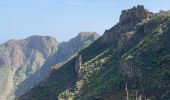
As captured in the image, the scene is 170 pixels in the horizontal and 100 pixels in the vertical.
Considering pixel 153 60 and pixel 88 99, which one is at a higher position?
pixel 153 60

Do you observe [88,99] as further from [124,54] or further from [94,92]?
[124,54]

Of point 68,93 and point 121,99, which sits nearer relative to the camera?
point 121,99

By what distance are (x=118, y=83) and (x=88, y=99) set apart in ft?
37.6

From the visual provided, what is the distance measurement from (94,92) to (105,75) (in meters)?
14.6

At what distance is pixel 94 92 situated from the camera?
600 ft

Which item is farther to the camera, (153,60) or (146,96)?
(153,60)

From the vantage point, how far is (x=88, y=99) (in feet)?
593

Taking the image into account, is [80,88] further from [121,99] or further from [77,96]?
[121,99]

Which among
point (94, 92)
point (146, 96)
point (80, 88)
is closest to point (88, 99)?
point (94, 92)

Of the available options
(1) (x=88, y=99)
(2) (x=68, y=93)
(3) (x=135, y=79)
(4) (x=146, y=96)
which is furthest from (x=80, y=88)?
(4) (x=146, y=96)

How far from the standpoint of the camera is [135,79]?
171 m

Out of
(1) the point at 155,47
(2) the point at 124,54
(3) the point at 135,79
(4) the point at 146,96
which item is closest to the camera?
(4) the point at 146,96

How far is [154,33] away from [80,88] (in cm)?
3340

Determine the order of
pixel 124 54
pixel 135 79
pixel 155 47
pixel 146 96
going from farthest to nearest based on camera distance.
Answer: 1. pixel 124 54
2. pixel 155 47
3. pixel 135 79
4. pixel 146 96
